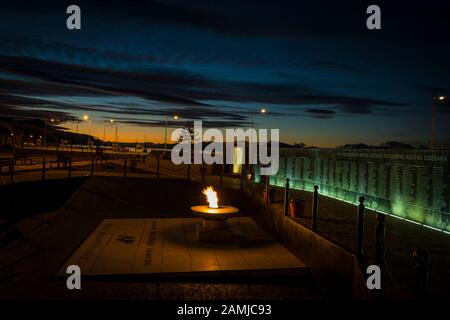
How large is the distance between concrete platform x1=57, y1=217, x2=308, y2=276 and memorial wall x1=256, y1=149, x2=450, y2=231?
400cm

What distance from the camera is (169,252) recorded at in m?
9.97

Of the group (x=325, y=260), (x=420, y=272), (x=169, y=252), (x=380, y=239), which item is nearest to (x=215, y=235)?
(x=169, y=252)

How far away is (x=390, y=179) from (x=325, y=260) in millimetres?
5576

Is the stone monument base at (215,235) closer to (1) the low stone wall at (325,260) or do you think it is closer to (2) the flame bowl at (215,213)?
(2) the flame bowl at (215,213)

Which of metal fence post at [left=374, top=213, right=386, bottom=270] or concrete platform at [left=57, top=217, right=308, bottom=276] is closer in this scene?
metal fence post at [left=374, top=213, right=386, bottom=270]

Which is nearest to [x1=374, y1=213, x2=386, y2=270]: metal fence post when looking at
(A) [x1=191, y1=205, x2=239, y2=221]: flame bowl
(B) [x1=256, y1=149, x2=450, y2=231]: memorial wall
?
(B) [x1=256, y1=149, x2=450, y2=231]: memorial wall

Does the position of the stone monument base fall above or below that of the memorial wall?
below

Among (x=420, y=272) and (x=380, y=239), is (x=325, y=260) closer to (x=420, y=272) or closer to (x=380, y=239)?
(x=380, y=239)

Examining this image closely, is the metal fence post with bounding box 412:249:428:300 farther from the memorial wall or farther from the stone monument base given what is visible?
the stone monument base

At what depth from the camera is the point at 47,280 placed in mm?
7793

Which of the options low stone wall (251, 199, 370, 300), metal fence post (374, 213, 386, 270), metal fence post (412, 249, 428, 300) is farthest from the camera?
low stone wall (251, 199, 370, 300)

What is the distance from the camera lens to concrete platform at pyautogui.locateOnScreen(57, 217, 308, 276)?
28.1ft
